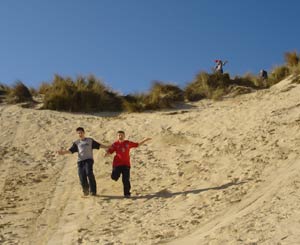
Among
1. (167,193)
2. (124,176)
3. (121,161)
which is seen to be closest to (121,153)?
(121,161)

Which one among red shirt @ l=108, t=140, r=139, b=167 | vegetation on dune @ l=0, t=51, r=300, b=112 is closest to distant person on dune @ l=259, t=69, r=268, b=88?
vegetation on dune @ l=0, t=51, r=300, b=112

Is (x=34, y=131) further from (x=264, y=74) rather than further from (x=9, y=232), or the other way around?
(x=264, y=74)

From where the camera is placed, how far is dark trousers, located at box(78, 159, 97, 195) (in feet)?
33.4

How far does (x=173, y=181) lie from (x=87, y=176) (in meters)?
1.60

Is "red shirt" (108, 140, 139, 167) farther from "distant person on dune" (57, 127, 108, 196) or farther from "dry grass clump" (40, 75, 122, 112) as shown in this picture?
"dry grass clump" (40, 75, 122, 112)

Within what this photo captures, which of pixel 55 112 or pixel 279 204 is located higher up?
pixel 55 112

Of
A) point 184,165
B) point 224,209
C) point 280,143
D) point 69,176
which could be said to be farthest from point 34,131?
point 224,209

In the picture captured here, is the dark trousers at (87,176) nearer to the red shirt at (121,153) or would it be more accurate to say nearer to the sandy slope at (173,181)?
the sandy slope at (173,181)

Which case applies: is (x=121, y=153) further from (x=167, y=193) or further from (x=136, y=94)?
(x=136, y=94)

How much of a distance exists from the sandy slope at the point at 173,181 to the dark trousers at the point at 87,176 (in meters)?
0.22

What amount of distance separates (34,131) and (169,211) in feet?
25.2

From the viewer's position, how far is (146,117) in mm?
16578

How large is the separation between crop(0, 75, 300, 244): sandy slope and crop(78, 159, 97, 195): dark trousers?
0.72 ft

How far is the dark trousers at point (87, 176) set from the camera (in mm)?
10188
